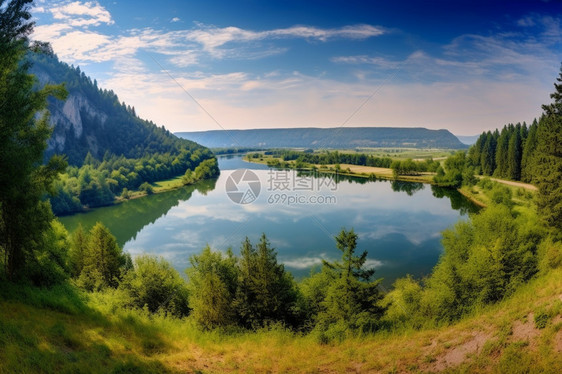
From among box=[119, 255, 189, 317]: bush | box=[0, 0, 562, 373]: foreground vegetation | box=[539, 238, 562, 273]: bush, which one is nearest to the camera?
box=[0, 0, 562, 373]: foreground vegetation

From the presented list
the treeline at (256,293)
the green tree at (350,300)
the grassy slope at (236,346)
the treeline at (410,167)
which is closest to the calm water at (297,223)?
the treeline at (256,293)

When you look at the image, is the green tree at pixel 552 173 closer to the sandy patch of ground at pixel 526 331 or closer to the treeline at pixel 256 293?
the treeline at pixel 256 293

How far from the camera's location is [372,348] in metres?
7.96

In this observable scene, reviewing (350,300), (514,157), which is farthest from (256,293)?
(514,157)

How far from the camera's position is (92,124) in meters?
116

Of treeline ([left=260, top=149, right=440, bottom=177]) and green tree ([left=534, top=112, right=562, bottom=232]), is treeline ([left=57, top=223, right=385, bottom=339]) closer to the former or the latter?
green tree ([left=534, top=112, right=562, bottom=232])

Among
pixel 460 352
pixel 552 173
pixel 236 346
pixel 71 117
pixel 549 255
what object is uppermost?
pixel 71 117

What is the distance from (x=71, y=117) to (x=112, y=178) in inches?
2201

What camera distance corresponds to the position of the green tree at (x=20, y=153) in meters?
6.85

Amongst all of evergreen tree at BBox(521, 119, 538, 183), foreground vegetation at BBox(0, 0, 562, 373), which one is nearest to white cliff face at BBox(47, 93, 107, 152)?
foreground vegetation at BBox(0, 0, 562, 373)

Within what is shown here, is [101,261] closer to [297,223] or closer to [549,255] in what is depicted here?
[297,223]

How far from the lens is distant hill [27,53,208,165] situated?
331ft

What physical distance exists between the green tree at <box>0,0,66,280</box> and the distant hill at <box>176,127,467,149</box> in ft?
233

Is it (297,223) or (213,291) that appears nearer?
(213,291)
